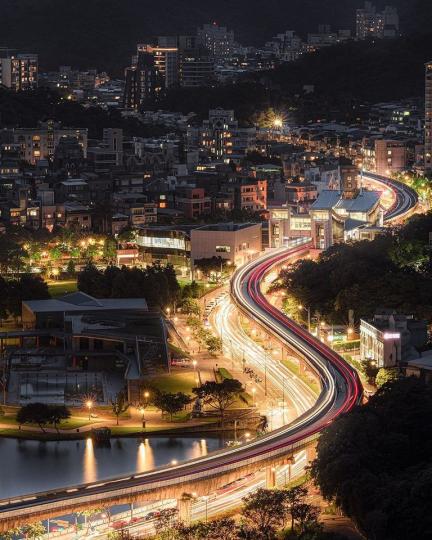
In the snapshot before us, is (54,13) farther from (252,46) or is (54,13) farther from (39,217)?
(39,217)

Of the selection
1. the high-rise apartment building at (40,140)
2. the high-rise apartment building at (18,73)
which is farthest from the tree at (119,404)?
the high-rise apartment building at (18,73)

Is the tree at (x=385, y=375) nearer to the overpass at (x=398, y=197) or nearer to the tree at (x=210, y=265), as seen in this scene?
the tree at (x=210, y=265)

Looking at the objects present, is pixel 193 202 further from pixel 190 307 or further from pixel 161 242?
pixel 190 307

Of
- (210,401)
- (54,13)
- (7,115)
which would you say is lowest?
(210,401)

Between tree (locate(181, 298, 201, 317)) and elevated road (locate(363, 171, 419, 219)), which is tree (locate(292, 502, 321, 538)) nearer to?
tree (locate(181, 298, 201, 317))

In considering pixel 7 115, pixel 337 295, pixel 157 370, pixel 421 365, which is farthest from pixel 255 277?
pixel 7 115

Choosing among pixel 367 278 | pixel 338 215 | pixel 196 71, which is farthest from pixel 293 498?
pixel 196 71

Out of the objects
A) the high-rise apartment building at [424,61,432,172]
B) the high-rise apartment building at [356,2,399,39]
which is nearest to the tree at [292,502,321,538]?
the high-rise apartment building at [424,61,432,172]
